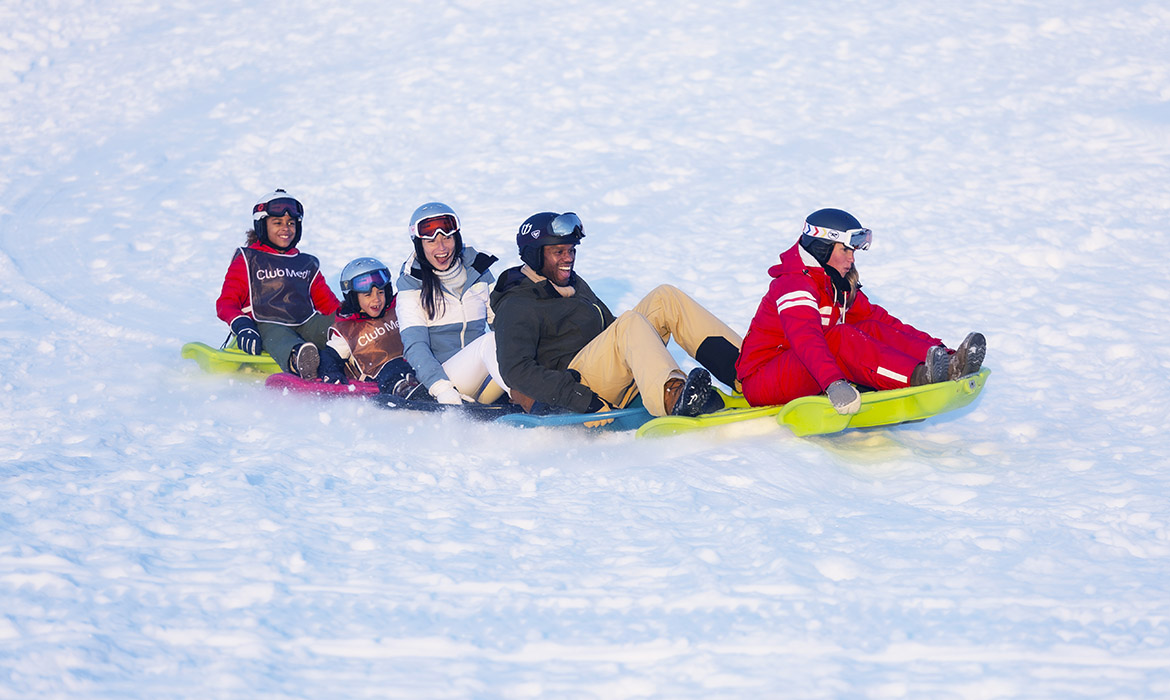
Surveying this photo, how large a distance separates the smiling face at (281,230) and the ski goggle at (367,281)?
71cm

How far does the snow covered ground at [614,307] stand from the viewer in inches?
143

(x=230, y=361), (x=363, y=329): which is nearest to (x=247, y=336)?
(x=230, y=361)

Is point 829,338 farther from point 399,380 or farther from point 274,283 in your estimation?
point 274,283

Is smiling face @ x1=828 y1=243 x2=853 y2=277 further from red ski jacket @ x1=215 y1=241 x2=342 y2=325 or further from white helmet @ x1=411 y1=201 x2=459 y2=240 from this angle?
red ski jacket @ x1=215 y1=241 x2=342 y2=325

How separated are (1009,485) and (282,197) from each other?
4.59 m

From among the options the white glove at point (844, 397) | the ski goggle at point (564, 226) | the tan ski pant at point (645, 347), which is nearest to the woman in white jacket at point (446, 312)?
the tan ski pant at point (645, 347)

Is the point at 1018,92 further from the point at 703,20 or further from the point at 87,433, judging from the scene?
the point at 87,433

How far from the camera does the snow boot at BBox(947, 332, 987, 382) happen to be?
16.6ft

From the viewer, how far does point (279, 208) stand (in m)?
6.99

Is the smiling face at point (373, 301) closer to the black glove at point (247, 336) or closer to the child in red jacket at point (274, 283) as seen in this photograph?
the child in red jacket at point (274, 283)

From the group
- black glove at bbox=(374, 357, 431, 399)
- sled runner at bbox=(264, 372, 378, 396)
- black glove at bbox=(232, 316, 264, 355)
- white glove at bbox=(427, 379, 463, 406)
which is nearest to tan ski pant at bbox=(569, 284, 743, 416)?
white glove at bbox=(427, 379, 463, 406)

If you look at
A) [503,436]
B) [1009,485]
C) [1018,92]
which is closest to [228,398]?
[503,436]

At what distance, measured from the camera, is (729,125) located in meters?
10.9

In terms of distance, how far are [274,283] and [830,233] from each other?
142 inches
